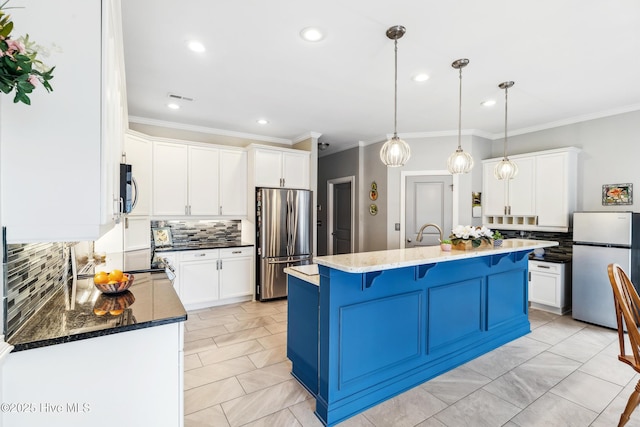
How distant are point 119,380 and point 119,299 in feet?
1.91

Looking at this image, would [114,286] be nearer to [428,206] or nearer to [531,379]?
[531,379]

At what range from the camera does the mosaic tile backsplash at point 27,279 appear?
4.07ft

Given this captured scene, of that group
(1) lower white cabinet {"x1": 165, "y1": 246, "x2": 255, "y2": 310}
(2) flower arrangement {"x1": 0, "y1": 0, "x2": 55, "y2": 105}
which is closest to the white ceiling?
(2) flower arrangement {"x1": 0, "y1": 0, "x2": 55, "y2": 105}

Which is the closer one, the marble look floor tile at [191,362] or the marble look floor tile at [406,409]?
the marble look floor tile at [406,409]

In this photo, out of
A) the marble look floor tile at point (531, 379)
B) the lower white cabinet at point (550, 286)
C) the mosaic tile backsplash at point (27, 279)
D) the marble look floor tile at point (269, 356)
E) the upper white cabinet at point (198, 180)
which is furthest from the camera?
the upper white cabinet at point (198, 180)

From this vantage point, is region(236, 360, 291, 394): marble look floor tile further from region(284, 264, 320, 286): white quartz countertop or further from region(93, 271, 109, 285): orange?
region(93, 271, 109, 285): orange

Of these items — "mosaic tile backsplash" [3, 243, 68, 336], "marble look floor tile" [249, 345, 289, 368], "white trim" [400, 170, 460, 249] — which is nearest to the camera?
"mosaic tile backsplash" [3, 243, 68, 336]

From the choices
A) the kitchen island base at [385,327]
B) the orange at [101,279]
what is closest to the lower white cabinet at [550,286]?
the kitchen island base at [385,327]

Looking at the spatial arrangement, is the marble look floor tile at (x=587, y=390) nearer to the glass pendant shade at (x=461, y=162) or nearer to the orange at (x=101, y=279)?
the glass pendant shade at (x=461, y=162)

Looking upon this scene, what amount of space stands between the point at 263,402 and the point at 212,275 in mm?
2438

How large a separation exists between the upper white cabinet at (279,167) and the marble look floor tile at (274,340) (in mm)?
2255

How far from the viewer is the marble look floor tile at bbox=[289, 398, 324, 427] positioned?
6.65 feet

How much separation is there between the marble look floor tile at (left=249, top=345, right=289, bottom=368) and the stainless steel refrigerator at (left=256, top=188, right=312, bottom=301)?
5.20 feet

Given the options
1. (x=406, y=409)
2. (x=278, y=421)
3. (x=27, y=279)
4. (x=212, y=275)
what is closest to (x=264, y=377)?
(x=278, y=421)
